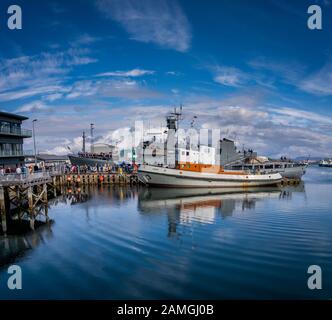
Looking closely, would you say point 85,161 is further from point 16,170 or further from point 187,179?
point 16,170

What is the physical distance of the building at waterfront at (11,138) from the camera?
36.0m

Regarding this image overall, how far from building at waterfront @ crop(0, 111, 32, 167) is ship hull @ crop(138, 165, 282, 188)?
66.3ft

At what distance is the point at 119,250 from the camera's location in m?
16.0

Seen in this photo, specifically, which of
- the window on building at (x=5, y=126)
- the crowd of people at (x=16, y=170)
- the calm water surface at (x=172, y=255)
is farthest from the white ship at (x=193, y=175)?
the window on building at (x=5, y=126)

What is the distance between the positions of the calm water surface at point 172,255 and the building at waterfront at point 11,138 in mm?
15413

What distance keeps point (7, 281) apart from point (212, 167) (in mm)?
39242

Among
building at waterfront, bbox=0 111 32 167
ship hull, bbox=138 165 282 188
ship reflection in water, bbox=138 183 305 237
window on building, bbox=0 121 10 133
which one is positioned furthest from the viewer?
ship hull, bbox=138 165 282 188

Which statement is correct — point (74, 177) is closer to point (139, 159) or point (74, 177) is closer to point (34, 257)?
point (139, 159)

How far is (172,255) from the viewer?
15.4 meters

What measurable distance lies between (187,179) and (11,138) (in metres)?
29.5

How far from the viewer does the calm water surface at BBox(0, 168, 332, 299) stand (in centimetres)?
1161

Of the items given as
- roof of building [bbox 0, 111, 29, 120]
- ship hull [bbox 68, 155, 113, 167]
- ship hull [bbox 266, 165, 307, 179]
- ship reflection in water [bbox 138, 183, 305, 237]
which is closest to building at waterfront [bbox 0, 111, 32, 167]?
roof of building [bbox 0, 111, 29, 120]

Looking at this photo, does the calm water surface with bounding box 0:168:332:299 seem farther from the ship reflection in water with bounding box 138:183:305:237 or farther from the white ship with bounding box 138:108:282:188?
the white ship with bounding box 138:108:282:188

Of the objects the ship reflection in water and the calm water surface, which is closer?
the calm water surface
